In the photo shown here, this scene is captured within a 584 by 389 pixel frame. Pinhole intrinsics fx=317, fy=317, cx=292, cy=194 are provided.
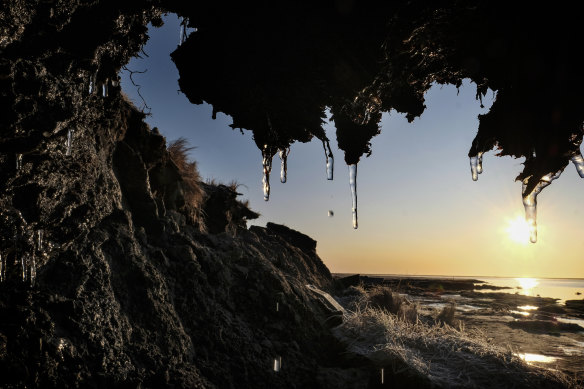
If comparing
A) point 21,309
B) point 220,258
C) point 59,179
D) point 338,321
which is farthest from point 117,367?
point 338,321

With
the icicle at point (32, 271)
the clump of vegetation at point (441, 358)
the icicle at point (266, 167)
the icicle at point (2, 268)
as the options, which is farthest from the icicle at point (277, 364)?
the icicle at point (2, 268)

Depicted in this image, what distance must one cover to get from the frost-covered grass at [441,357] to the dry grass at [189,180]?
14.1 feet

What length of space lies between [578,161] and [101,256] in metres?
5.01

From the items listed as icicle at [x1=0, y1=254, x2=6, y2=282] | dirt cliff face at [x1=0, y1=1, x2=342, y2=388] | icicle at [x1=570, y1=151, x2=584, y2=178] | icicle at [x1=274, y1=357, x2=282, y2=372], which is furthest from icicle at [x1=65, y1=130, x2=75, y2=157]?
icicle at [x1=570, y1=151, x2=584, y2=178]

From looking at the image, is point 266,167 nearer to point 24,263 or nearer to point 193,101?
point 193,101

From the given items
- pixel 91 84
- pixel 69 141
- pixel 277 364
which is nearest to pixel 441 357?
pixel 277 364

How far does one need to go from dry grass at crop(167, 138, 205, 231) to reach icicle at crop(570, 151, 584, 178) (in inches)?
275

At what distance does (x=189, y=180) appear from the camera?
816 cm

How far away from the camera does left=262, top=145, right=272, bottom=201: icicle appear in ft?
10.1

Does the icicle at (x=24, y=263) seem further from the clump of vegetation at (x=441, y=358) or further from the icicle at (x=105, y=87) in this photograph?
the clump of vegetation at (x=441, y=358)

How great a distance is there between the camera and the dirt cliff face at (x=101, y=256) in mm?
2969

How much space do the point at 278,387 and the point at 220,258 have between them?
2.68 m

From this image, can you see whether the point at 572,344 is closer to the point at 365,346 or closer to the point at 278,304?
the point at 365,346

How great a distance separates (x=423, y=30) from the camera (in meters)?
2.22
